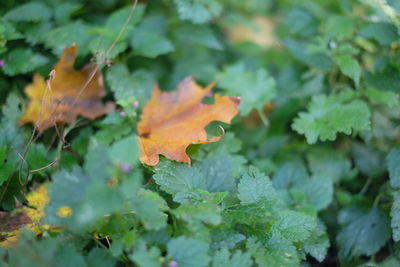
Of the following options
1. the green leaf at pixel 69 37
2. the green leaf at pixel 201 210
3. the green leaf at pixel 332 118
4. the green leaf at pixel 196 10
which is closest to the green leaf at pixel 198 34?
the green leaf at pixel 196 10

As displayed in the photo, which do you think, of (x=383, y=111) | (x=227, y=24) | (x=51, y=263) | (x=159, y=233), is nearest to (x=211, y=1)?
(x=227, y=24)

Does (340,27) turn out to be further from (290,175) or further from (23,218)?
(23,218)

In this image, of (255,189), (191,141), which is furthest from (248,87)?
(255,189)

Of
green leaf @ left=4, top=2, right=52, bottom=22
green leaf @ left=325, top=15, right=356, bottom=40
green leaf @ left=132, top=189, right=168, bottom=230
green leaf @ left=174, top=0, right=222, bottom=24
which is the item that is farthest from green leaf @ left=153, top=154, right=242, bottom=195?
green leaf @ left=4, top=2, right=52, bottom=22

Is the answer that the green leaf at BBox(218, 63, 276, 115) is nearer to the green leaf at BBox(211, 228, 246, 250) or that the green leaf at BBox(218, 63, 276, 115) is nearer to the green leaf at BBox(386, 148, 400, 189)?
the green leaf at BBox(386, 148, 400, 189)

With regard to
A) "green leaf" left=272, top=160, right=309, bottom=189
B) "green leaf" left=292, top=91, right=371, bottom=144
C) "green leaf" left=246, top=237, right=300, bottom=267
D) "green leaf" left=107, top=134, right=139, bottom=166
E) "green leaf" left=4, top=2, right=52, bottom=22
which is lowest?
"green leaf" left=272, top=160, right=309, bottom=189

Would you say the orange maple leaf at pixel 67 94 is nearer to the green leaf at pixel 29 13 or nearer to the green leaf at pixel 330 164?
the green leaf at pixel 29 13
